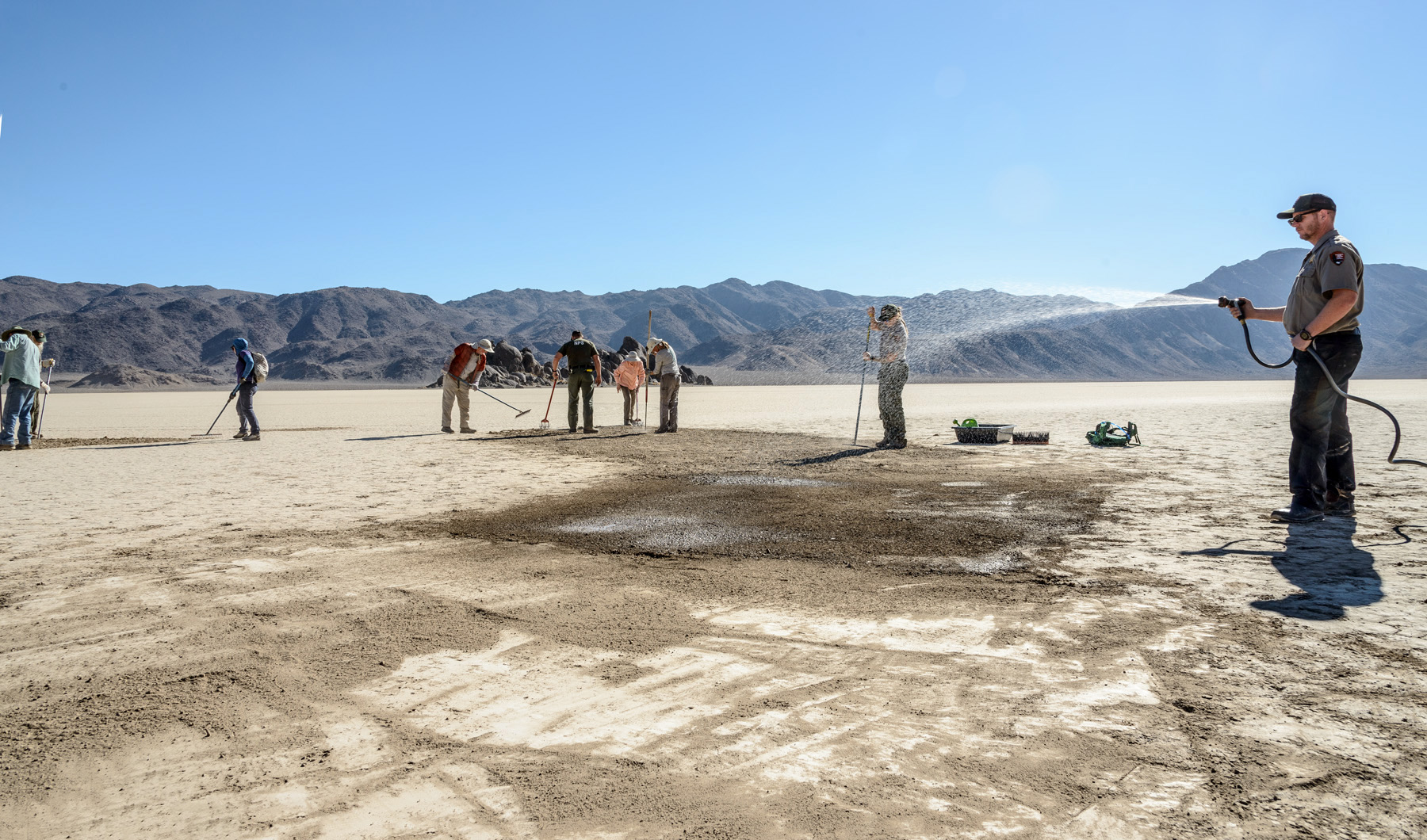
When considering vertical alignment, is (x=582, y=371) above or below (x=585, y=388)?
above

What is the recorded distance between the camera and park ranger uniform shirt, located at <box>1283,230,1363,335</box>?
592cm

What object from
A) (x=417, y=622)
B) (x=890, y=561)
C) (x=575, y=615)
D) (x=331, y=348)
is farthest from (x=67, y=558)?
(x=331, y=348)

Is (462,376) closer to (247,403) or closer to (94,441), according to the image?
(247,403)

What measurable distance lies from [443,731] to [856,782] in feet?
4.62

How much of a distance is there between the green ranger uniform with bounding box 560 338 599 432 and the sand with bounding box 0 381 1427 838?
8.30 meters

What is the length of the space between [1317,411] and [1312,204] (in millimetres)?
1463

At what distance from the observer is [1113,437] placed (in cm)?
1380

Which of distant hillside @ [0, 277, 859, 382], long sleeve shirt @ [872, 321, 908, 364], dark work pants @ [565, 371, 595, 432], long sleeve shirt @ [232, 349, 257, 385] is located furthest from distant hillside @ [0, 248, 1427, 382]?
long sleeve shirt @ [232, 349, 257, 385]

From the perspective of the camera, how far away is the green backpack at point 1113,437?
1367cm

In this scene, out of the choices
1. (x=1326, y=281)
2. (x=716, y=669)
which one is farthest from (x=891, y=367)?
(x=716, y=669)

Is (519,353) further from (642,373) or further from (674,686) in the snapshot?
(674,686)

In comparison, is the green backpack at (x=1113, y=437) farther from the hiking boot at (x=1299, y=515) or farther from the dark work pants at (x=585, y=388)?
the dark work pants at (x=585, y=388)

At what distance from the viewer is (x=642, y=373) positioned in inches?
745

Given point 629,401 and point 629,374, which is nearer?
point 629,374
